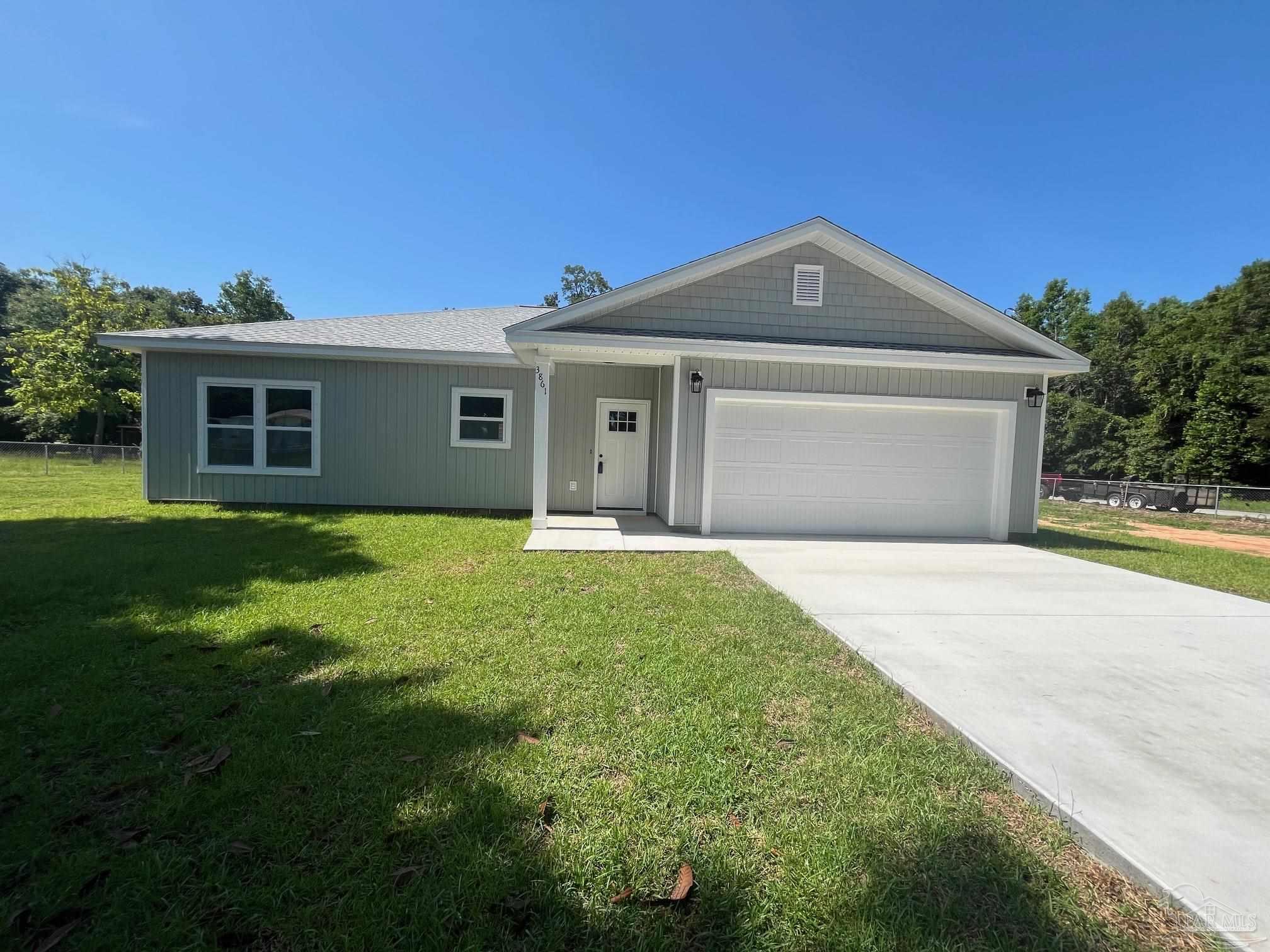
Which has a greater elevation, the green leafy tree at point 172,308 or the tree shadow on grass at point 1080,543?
the green leafy tree at point 172,308

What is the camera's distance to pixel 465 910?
67.0 inches

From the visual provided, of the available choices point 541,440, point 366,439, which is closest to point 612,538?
point 541,440

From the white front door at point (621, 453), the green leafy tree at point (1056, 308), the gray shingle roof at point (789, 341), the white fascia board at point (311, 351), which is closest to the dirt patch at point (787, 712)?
the gray shingle roof at point (789, 341)

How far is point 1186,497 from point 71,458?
37.7 metres

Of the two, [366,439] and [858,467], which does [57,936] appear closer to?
[858,467]

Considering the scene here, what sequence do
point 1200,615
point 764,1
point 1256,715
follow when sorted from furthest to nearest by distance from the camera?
point 764,1
point 1200,615
point 1256,715

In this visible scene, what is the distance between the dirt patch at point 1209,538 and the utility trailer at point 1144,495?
5.54 meters

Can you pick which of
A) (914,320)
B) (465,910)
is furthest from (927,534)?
(465,910)

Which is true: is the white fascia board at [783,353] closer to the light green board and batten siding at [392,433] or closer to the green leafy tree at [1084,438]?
the light green board and batten siding at [392,433]

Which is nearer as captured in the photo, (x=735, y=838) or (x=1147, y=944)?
(x=1147, y=944)

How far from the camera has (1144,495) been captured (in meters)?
20.1

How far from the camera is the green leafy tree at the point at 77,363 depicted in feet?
72.9

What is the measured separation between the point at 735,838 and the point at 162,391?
11.9 metres

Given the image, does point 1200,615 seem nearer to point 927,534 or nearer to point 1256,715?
point 1256,715
